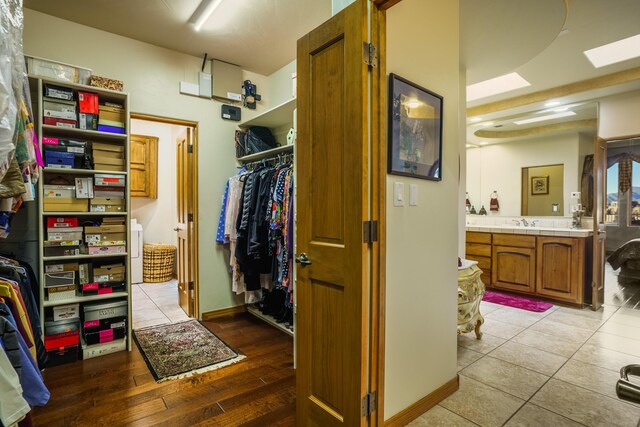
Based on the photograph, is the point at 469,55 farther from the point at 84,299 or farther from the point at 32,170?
the point at 84,299

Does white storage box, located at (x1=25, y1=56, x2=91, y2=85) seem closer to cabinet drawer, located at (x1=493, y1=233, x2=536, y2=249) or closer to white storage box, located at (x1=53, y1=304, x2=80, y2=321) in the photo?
white storage box, located at (x1=53, y1=304, x2=80, y2=321)

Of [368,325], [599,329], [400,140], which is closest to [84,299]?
[368,325]

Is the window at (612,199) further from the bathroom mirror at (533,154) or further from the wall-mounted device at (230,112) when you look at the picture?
the wall-mounted device at (230,112)

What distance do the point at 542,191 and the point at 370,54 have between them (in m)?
4.58

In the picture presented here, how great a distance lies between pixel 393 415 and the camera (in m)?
1.68

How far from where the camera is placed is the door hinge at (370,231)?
56.6 inches

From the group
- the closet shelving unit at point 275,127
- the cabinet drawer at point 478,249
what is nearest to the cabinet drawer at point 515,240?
the cabinet drawer at point 478,249

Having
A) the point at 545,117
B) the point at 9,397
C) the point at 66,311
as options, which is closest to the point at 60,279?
the point at 66,311

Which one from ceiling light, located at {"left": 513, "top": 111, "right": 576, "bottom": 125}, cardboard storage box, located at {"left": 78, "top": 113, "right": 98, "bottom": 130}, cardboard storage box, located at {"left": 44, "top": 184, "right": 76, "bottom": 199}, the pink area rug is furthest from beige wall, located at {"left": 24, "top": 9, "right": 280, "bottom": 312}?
A: ceiling light, located at {"left": 513, "top": 111, "right": 576, "bottom": 125}

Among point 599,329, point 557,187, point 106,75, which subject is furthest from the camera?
point 557,187

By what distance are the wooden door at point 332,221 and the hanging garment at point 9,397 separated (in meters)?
1.10

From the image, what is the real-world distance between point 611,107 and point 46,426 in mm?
5847

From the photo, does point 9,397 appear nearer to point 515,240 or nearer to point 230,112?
point 230,112

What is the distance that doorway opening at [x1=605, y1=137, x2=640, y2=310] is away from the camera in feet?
14.5
